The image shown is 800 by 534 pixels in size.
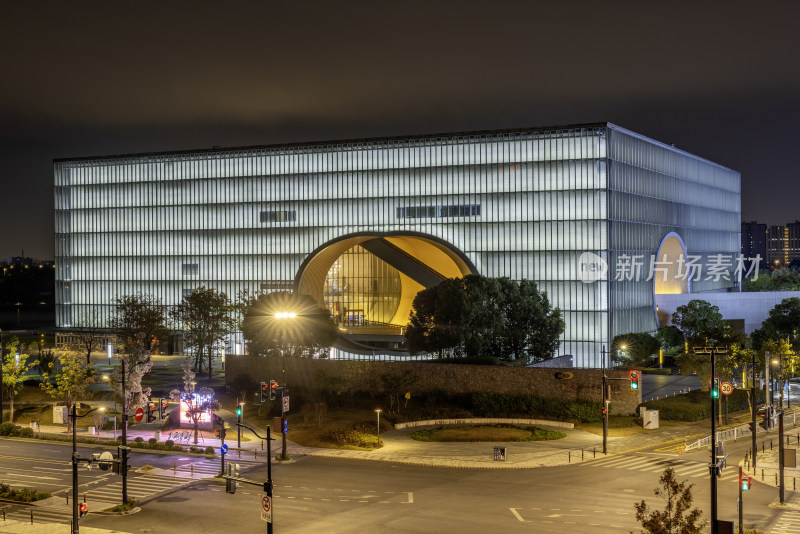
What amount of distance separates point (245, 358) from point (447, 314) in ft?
63.5

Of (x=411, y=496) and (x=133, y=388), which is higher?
(x=133, y=388)

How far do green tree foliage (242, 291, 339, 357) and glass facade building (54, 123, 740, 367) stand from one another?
2505 cm

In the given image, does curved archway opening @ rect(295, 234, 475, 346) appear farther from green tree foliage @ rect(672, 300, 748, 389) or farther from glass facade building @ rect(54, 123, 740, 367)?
green tree foliage @ rect(672, 300, 748, 389)

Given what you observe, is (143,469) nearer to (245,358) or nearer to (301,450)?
(301,450)

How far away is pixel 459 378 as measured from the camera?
225 ft

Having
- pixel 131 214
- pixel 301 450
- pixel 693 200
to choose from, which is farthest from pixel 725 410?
pixel 131 214

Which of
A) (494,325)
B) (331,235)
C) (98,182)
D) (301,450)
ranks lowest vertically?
(301,450)

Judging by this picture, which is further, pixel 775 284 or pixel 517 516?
pixel 775 284

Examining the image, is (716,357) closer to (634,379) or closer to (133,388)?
(634,379)

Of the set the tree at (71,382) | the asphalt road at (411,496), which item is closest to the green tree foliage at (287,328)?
the tree at (71,382)

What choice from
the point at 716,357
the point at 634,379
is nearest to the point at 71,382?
the point at 634,379

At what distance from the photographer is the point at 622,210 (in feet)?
349

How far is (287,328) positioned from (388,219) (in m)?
35.4

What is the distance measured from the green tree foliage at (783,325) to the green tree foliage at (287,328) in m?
46.5
